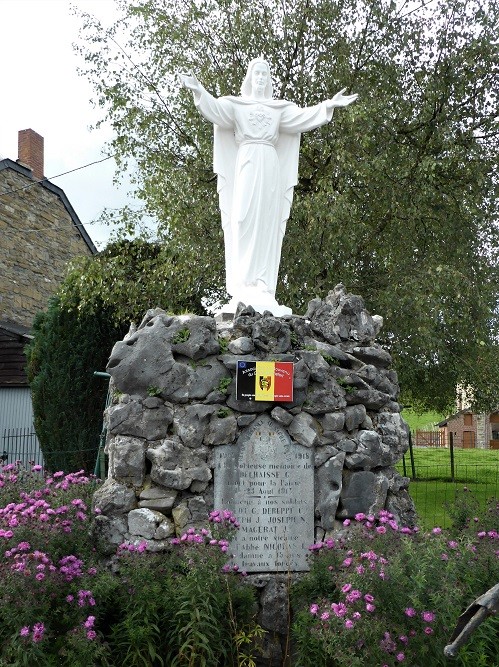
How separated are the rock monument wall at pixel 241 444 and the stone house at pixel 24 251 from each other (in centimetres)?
1086

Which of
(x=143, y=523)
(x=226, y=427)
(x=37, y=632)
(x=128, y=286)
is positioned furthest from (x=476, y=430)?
(x=37, y=632)

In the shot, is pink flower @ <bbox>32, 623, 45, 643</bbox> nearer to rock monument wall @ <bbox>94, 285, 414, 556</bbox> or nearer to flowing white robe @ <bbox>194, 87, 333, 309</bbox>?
rock monument wall @ <bbox>94, 285, 414, 556</bbox>

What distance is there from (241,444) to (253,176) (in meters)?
2.57

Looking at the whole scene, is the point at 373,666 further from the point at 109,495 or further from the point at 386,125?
the point at 386,125

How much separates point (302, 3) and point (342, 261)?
4463 mm

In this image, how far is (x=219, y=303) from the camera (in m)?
12.9

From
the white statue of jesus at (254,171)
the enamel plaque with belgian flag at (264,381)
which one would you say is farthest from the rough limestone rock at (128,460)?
the white statue of jesus at (254,171)

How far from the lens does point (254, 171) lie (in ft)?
22.4

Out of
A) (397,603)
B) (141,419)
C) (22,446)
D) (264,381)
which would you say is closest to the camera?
(397,603)

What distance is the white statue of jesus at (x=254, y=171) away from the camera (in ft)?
22.4

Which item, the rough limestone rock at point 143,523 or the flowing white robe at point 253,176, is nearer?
the rough limestone rock at point 143,523

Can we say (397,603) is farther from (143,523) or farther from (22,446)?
(22,446)

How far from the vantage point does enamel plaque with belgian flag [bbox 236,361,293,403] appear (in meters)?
5.86

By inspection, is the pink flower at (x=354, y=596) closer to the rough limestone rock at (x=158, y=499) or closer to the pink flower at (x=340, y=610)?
the pink flower at (x=340, y=610)
